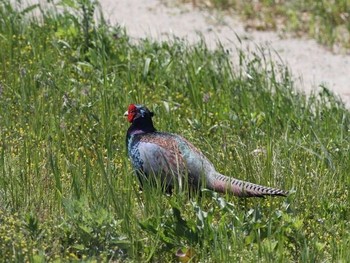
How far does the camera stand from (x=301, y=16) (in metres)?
10.1

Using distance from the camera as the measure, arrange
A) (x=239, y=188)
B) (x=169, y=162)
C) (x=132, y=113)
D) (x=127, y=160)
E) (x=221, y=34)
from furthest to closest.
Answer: (x=221, y=34)
(x=132, y=113)
(x=127, y=160)
(x=169, y=162)
(x=239, y=188)

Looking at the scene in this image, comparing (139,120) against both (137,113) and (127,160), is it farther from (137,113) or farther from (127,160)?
(127,160)

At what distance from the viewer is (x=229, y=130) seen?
23.0 feet

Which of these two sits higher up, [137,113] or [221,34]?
[137,113]

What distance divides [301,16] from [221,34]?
0.94 metres

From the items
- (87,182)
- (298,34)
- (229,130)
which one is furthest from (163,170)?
(298,34)

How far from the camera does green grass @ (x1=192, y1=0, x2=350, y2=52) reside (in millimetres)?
9664

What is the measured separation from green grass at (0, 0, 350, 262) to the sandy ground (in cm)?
69

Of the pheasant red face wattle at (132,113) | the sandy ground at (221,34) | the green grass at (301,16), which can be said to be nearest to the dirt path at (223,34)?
the sandy ground at (221,34)

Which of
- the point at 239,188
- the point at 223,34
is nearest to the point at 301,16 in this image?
the point at 223,34

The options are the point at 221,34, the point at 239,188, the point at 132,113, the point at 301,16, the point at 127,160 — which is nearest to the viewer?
the point at 239,188

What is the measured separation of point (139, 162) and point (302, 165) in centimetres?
94

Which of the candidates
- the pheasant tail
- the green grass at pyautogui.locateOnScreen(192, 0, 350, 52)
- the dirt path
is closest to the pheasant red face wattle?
the pheasant tail

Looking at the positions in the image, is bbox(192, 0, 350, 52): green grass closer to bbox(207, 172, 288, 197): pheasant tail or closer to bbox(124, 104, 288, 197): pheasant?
bbox(124, 104, 288, 197): pheasant
